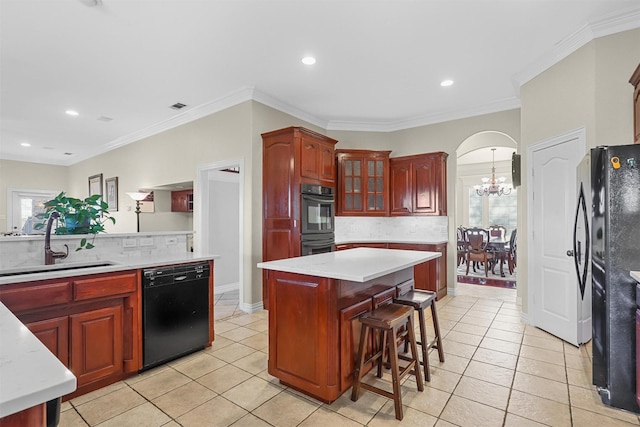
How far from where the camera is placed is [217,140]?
4684 millimetres

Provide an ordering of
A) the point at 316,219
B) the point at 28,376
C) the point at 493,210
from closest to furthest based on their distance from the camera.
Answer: the point at 28,376
the point at 316,219
the point at 493,210

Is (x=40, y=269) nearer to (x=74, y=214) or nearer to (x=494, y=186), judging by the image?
(x=74, y=214)

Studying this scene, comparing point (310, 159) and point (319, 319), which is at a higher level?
point (310, 159)

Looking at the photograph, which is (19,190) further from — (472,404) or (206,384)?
(472,404)

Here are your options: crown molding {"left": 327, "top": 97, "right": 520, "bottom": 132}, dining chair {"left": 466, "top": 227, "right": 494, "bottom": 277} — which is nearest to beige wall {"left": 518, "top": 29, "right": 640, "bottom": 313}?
crown molding {"left": 327, "top": 97, "right": 520, "bottom": 132}

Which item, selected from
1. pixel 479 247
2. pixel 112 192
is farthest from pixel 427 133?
pixel 112 192

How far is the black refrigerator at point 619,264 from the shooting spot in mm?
2041

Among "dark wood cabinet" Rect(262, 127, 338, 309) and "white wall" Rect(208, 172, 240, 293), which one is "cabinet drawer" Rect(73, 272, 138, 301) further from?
"white wall" Rect(208, 172, 240, 293)

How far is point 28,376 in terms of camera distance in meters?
0.75

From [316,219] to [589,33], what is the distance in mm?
3414

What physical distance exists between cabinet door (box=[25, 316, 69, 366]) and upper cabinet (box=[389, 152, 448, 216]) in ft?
14.7

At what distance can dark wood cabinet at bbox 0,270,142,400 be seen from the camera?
202cm

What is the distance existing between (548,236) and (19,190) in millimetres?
10962

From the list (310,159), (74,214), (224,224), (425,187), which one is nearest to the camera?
(74,214)
